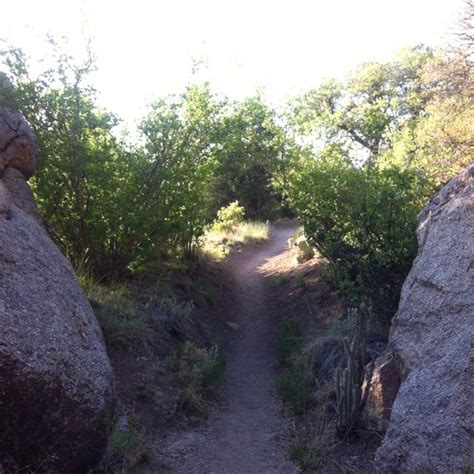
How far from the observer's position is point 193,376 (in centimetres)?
770

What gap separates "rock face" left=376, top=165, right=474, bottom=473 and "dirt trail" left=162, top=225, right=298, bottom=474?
1563 millimetres

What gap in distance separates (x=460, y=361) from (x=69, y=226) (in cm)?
694

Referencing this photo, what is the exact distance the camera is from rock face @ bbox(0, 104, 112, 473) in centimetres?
439

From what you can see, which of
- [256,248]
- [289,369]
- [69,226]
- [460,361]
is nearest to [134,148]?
[69,226]

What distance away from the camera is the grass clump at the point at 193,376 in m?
7.18

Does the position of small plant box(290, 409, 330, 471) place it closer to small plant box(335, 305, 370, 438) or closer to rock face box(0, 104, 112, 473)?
small plant box(335, 305, 370, 438)

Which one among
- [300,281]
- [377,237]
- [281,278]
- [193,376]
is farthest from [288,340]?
[281,278]

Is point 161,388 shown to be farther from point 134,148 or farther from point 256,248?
point 256,248

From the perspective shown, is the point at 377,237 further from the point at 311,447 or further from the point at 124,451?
the point at 124,451

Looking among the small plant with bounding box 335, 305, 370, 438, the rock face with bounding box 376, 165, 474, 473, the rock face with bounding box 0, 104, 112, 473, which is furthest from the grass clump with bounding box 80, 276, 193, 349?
the rock face with bounding box 376, 165, 474, 473

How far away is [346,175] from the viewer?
430 inches

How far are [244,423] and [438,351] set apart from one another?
308 centimetres

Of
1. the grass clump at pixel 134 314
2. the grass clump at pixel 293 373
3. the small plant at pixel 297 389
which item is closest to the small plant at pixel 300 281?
the grass clump at pixel 293 373

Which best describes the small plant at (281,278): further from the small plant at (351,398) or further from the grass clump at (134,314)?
Answer: the small plant at (351,398)
